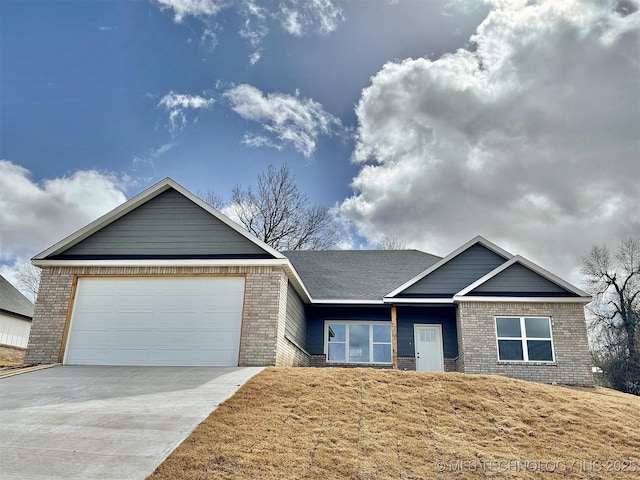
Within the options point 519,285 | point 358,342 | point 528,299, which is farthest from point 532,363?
point 358,342

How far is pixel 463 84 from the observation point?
58.6 feet

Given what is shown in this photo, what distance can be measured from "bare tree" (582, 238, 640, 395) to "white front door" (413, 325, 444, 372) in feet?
48.2

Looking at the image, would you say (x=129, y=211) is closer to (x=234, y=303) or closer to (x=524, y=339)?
(x=234, y=303)

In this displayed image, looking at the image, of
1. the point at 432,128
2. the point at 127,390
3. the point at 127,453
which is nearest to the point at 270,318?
the point at 127,390

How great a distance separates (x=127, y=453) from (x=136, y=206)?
988cm

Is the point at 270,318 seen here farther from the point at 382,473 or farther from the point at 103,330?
the point at 382,473

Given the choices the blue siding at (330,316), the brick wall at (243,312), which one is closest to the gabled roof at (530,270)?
the blue siding at (330,316)

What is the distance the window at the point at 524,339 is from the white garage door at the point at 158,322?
28.2 feet

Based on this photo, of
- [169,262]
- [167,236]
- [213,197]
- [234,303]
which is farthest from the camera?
[213,197]

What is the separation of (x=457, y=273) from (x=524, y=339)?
125 inches

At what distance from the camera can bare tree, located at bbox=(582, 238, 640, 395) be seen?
25.7 m

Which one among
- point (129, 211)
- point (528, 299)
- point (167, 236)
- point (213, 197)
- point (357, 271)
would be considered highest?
point (213, 197)

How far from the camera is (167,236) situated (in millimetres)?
14266

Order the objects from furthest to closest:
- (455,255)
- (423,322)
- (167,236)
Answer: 1. (423,322)
2. (455,255)
3. (167,236)
